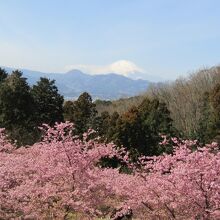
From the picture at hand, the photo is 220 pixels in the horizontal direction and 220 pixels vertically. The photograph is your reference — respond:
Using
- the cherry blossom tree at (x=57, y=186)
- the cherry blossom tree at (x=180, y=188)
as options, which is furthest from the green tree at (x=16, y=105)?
the cherry blossom tree at (x=180, y=188)

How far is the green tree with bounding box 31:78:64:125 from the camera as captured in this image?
37.8 metres

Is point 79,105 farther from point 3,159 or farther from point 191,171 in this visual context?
point 191,171

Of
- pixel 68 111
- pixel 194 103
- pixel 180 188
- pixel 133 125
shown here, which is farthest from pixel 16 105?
pixel 180 188

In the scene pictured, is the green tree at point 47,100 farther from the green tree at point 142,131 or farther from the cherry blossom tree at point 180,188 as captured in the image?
the cherry blossom tree at point 180,188

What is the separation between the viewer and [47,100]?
3831cm

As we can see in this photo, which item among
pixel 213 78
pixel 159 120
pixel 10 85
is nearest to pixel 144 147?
pixel 159 120

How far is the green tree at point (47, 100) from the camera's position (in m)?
37.8

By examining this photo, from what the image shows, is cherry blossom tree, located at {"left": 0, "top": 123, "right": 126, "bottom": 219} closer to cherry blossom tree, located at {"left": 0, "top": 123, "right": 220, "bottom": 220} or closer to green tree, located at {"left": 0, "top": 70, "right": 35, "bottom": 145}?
cherry blossom tree, located at {"left": 0, "top": 123, "right": 220, "bottom": 220}

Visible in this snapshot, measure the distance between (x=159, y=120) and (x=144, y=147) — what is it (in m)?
3.08

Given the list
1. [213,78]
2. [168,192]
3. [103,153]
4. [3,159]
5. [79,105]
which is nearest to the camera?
[168,192]

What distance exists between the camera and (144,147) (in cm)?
3378

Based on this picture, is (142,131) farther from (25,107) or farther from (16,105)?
(16,105)

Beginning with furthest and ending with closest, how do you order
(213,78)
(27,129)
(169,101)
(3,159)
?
(213,78)
(169,101)
(27,129)
(3,159)

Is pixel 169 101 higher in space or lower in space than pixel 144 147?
higher
